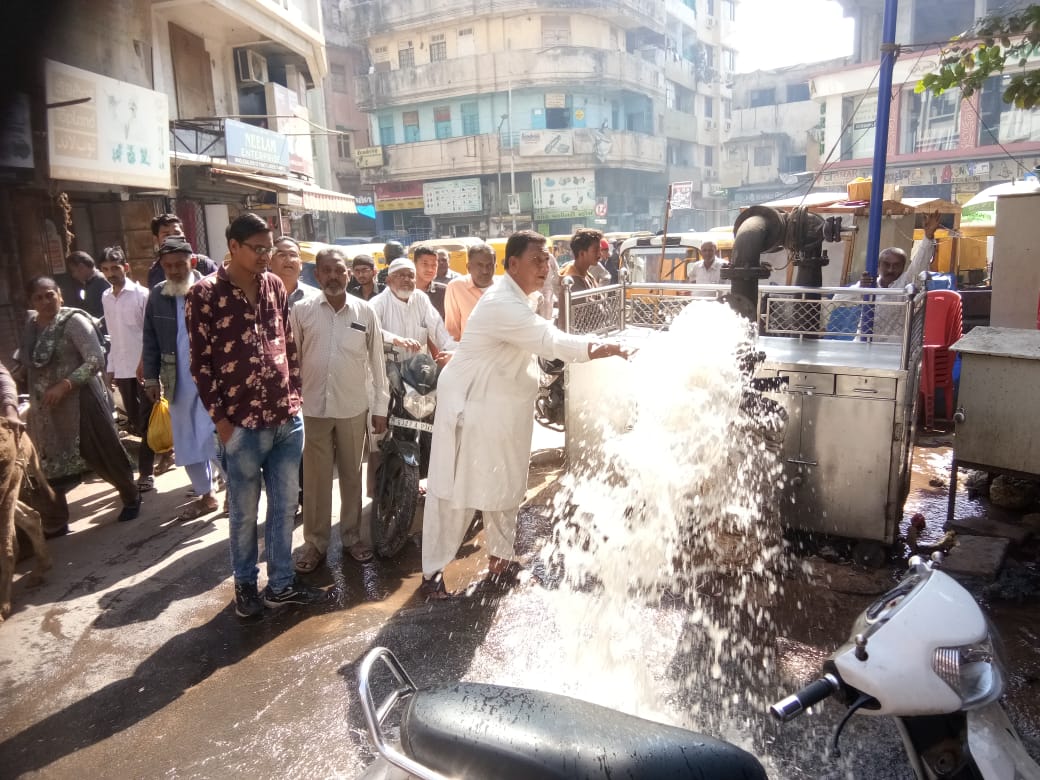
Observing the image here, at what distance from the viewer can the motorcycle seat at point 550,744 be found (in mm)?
1435

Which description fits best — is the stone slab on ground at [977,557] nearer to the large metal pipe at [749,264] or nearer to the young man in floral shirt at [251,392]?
the large metal pipe at [749,264]

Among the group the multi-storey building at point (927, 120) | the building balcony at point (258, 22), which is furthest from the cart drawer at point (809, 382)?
the multi-storey building at point (927, 120)

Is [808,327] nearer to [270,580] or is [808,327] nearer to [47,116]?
[270,580]

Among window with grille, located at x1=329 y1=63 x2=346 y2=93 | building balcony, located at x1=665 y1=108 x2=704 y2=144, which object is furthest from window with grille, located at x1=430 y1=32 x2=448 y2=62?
building balcony, located at x1=665 y1=108 x2=704 y2=144

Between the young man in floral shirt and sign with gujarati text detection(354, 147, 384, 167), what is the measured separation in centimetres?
3863

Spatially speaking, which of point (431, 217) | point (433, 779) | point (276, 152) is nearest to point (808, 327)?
point (433, 779)

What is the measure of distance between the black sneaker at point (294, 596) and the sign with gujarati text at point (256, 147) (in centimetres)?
1213

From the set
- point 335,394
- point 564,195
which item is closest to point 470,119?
point 564,195

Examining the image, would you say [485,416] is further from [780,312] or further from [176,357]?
[780,312]

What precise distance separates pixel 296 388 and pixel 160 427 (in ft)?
7.80

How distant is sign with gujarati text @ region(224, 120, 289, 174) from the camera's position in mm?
13891

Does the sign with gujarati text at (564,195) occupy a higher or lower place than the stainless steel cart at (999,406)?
higher

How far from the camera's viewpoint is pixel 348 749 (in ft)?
9.15

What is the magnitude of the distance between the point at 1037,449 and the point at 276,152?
15675 millimetres
